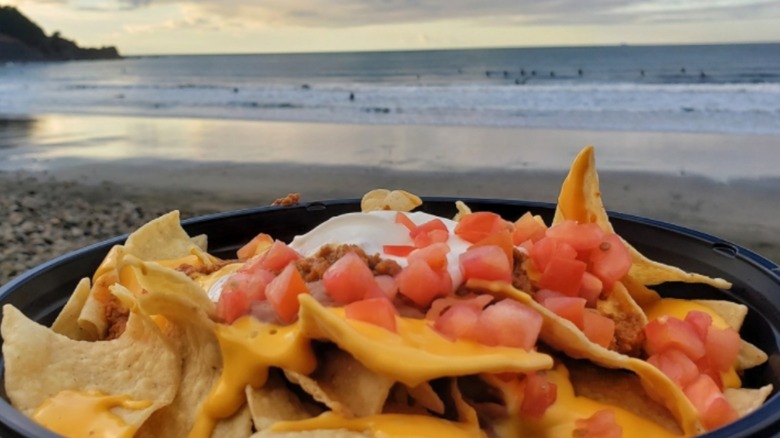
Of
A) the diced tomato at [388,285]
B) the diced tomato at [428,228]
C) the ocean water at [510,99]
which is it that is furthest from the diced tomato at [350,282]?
the ocean water at [510,99]

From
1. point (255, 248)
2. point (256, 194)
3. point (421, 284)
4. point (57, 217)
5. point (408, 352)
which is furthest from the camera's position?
point (256, 194)

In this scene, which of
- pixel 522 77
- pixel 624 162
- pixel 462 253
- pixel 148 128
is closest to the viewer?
pixel 462 253

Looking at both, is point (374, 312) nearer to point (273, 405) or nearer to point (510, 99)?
point (273, 405)

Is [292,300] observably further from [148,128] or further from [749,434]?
[148,128]

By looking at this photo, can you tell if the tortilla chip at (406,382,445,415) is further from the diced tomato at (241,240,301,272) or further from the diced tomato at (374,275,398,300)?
the diced tomato at (241,240,301,272)

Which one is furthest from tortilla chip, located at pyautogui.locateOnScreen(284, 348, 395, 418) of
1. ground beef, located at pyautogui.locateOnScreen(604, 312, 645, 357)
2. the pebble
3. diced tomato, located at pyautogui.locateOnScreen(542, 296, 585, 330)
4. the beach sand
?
the beach sand

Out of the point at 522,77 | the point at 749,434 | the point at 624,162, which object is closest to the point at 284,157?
the point at 624,162

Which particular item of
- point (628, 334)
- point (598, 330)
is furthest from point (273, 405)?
point (628, 334)
